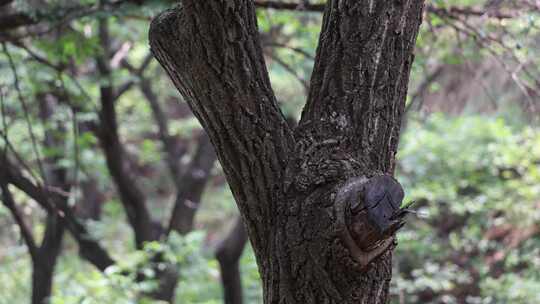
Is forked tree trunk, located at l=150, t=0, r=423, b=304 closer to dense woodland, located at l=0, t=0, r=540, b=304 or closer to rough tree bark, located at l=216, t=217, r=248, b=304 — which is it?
dense woodland, located at l=0, t=0, r=540, b=304

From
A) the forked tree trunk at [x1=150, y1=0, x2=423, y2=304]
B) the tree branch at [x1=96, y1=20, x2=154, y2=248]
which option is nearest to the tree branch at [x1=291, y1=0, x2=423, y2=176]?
the forked tree trunk at [x1=150, y1=0, x2=423, y2=304]

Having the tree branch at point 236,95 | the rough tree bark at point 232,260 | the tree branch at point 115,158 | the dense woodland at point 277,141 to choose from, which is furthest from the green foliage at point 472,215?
the tree branch at point 236,95

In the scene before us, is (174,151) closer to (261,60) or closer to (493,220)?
(493,220)

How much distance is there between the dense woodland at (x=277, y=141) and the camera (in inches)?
80.6

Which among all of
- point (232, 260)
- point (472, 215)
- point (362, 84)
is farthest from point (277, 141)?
point (472, 215)

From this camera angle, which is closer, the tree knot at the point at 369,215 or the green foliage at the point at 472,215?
the tree knot at the point at 369,215

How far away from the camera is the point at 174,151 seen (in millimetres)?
10062

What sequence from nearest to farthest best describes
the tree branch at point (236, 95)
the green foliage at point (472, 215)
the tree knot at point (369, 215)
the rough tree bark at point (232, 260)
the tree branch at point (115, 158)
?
the tree knot at point (369, 215) → the tree branch at point (236, 95) → the tree branch at point (115, 158) → the rough tree bark at point (232, 260) → the green foliage at point (472, 215)

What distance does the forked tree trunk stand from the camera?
1.93 metres

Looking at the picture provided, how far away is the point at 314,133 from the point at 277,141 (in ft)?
0.41

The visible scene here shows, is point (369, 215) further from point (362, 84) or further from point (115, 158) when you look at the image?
point (115, 158)

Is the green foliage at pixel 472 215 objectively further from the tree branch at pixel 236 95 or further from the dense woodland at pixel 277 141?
the tree branch at pixel 236 95

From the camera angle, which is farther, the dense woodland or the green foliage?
the green foliage

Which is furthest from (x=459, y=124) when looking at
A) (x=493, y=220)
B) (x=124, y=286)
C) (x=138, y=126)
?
(x=124, y=286)
